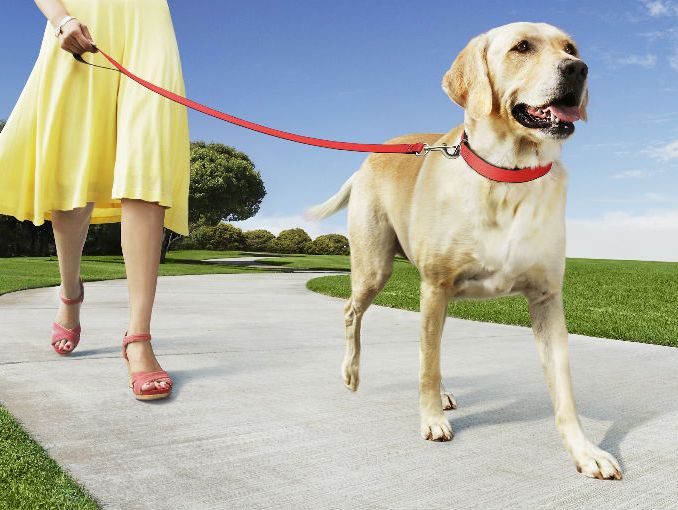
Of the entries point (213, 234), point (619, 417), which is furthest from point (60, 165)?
point (213, 234)

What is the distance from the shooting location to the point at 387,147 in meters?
3.27

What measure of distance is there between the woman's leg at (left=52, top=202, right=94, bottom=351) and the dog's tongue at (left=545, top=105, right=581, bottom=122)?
2788 millimetres

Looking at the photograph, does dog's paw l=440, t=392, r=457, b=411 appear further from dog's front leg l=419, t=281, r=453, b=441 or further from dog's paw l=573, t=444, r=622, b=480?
dog's paw l=573, t=444, r=622, b=480

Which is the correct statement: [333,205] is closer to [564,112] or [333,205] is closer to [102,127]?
[102,127]

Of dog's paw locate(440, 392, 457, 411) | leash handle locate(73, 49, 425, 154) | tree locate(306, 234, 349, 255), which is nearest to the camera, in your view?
leash handle locate(73, 49, 425, 154)

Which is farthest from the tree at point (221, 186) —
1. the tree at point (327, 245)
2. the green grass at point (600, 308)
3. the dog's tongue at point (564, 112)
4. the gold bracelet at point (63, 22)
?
the dog's tongue at point (564, 112)

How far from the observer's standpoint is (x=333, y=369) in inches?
168

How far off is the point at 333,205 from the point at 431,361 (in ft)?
4.75

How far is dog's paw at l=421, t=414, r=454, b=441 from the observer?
2.82 m

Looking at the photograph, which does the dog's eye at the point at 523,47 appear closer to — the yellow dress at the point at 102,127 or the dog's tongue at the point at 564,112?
the dog's tongue at the point at 564,112

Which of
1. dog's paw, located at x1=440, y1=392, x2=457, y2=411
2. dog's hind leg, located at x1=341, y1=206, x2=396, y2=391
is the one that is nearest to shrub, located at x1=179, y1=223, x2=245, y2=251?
dog's hind leg, located at x1=341, y1=206, x2=396, y2=391

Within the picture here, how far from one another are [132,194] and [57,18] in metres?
1.01

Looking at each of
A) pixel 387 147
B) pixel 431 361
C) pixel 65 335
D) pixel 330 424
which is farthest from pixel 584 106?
pixel 65 335

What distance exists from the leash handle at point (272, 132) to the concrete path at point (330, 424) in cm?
125
